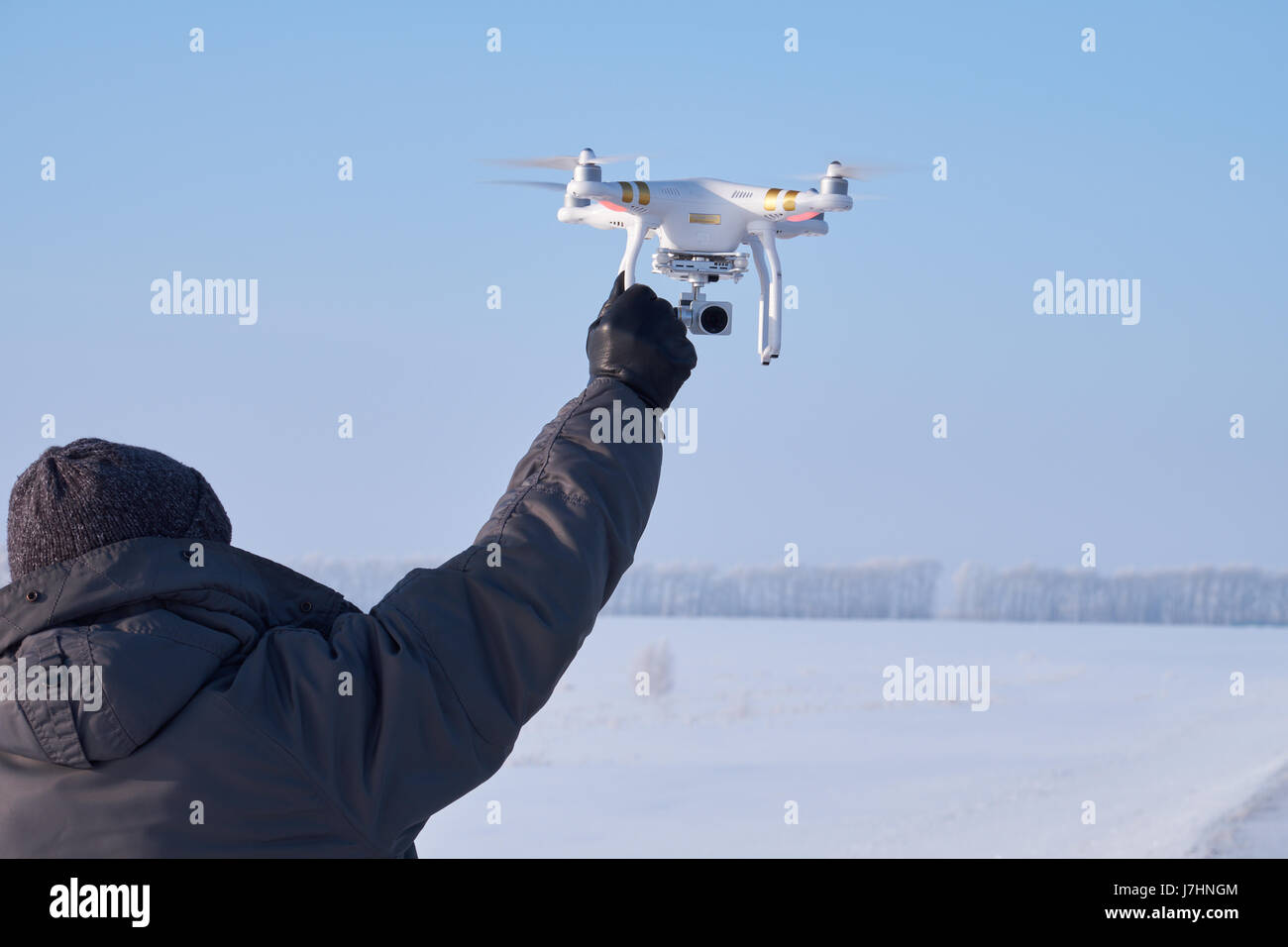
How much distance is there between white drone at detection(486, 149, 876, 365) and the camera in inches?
225

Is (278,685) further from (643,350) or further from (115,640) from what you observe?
(643,350)

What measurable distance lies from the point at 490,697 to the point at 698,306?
10.1ft

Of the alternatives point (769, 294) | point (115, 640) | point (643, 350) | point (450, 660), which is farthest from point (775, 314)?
point (115, 640)

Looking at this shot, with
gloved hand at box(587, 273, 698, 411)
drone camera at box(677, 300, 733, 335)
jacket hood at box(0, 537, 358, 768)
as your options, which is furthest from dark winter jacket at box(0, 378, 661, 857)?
drone camera at box(677, 300, 733, 335)

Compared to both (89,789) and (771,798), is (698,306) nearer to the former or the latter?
(89,789)

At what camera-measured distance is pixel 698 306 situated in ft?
16.3

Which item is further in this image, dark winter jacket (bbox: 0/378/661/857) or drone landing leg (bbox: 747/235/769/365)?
drone landing leg (bbox: 747/235/769/365)

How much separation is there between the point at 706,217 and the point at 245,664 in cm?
462

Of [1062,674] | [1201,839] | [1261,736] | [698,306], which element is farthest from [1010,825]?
[698,306]

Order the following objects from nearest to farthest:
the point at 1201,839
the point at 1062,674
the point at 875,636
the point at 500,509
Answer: the point at 500,509 < the point at 1201,839 < the point at 1062,674 < the point at 875,636

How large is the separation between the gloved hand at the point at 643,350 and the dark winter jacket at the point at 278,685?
1.45ft

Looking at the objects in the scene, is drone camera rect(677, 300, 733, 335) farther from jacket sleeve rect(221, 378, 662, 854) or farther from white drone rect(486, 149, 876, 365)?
jacket sleeve rect(221, 378, 662, 854)

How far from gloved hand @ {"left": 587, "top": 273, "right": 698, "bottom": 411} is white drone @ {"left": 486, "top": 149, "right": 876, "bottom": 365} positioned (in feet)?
7.95

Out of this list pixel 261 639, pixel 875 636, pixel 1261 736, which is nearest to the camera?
pixel 261 639
